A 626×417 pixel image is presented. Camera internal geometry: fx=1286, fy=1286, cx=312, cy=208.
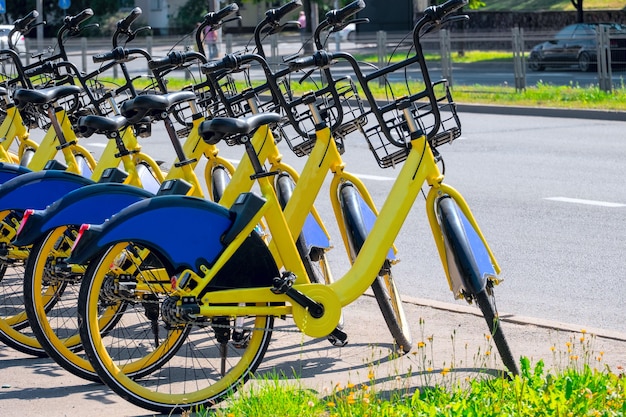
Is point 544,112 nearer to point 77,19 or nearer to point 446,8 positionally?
point 77,19

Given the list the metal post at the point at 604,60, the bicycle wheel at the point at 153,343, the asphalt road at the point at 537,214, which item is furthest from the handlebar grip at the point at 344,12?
the metal post at the point at 604,60

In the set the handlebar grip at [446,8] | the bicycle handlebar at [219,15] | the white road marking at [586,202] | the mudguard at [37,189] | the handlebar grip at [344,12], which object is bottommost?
the white road marking at [586,202]

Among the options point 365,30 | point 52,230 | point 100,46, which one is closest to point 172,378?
point 52,230

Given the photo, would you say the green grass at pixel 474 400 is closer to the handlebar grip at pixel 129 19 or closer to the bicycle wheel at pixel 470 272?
the bicycle wheel at pixel 470 272

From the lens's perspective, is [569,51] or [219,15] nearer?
[219,15]

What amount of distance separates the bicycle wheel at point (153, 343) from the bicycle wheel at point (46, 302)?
0.16 meters

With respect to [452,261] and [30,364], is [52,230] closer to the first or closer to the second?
[30,364]

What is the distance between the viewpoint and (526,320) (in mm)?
6258

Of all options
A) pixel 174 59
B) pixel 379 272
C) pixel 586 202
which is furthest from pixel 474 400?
pixel 586 202

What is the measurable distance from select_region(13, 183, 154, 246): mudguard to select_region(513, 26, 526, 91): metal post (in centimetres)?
1867

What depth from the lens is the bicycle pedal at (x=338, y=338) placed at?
5.29 m

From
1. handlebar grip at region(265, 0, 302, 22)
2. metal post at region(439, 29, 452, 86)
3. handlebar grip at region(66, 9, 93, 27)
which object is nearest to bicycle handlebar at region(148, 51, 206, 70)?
handlebar grip at region(265, 0, 302, 22)

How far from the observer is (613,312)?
22.4 feet

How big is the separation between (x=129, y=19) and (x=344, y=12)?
6.72 ft
